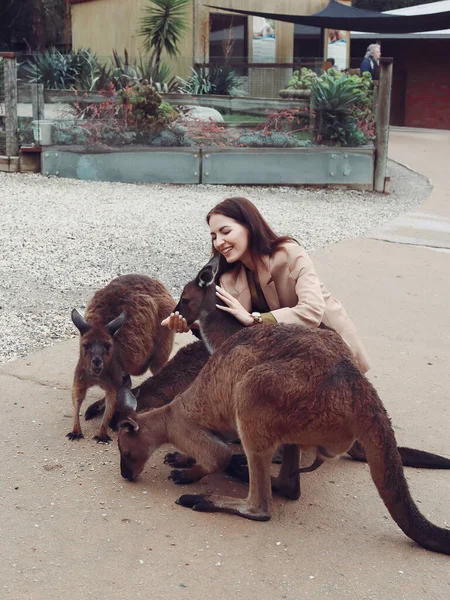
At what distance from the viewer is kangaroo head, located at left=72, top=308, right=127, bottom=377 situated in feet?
14.4

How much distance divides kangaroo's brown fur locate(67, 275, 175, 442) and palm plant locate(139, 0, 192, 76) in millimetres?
13594

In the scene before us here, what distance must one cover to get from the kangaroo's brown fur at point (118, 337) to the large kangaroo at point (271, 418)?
60 cm

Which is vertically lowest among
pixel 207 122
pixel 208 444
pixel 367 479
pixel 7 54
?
pixel 367 479

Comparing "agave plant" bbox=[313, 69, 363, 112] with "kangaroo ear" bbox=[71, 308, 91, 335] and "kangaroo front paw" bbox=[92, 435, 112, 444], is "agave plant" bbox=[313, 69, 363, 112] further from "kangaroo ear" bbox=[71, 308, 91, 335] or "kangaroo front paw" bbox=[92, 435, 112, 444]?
"kangaroo front paw" bbox=[92, 435, 112, 444]

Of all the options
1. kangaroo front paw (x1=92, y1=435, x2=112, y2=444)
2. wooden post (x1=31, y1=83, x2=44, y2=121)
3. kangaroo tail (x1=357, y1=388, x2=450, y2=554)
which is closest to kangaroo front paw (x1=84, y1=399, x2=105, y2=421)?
kangaroo front paw (x1=92, y1=435, x2=112, y2=444)

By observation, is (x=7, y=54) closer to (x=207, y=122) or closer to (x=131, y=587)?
(x=207, y=122)

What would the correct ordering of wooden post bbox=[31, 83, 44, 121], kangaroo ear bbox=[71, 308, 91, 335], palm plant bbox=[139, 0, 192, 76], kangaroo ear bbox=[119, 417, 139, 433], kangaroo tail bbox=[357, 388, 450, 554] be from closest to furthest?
kangaroo tail bbox=[357, 388, 450, 554], kangaroo ear bbox=[119, 417, 139, 433], kangaroo ear bbox=[71, 308, 91, 335], wooden post bbox=[31, 83, 44, 121], palm plant bbox=[139, 0, 192, 76]

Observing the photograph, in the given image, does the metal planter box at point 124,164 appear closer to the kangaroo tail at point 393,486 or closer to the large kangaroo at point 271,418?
the large kangaroo at point 271,418

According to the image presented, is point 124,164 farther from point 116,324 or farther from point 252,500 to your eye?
point 252,500

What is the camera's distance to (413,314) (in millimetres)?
6930

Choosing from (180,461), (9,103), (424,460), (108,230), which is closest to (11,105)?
(9,103)

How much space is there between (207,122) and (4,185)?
3218 millimetres

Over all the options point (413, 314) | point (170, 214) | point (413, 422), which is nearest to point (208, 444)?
point (413, 422)

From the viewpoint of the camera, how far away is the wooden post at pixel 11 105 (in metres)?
12.5
